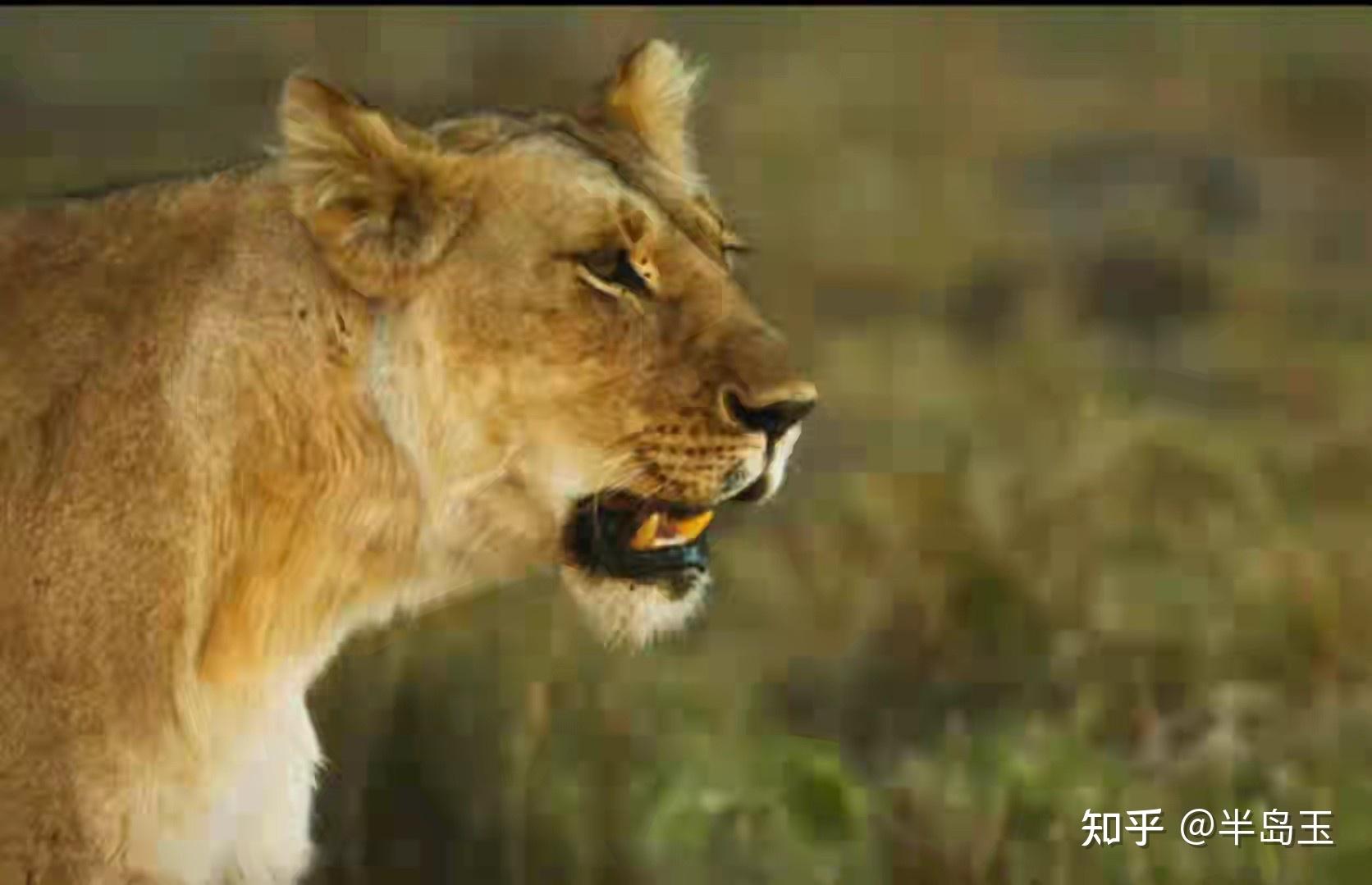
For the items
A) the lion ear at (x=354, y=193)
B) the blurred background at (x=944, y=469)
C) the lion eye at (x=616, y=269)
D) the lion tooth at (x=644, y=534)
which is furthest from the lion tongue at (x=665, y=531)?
the blurred background at (x=944, y=469)

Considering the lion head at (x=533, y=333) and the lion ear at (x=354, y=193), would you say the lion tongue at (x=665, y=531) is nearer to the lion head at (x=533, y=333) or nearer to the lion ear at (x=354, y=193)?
the lion head at (x=533, y=333)

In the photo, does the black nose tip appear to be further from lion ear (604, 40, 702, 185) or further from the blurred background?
the blurred background

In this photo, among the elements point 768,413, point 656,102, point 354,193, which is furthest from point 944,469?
point 354,193

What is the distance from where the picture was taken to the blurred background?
591 cm

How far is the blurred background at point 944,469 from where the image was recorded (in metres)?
5.91

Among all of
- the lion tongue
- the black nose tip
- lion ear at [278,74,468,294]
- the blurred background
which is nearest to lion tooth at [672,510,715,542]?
the lion tongue

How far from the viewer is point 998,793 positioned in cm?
587

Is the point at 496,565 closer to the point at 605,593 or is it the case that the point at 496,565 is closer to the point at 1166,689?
the point at 605,593

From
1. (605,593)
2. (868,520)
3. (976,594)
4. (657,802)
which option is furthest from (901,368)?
(605,593)

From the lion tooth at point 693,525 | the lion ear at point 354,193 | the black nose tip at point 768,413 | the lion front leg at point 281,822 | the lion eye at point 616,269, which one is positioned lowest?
the lion front leg at point 281,822

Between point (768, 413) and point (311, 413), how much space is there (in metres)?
0.53

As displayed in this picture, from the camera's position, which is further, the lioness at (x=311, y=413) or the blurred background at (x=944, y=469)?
the blurred background at (x=944, y=469)

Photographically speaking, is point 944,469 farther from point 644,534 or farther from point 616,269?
point 616,269

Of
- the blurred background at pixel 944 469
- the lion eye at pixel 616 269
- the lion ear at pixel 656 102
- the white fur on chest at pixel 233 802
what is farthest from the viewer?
the blurred background at pixel 944 469
